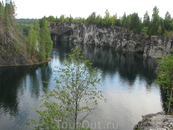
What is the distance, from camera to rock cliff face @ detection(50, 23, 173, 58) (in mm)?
90000

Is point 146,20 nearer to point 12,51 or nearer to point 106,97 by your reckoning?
point 12,51

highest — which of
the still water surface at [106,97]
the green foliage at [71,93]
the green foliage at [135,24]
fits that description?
the green foliage at [135,24]

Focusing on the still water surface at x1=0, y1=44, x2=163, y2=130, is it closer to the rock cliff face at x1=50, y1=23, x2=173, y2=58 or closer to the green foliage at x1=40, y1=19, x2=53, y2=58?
the green foliage at x1=40, y1=19, x2=53, y2=58

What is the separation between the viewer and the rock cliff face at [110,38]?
90000 millimetres

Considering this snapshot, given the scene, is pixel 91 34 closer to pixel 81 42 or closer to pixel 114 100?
pixel 81 42

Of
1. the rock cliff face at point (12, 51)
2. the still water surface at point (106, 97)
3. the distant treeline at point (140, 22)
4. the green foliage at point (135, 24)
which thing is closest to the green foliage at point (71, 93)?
the still water surface at point (106, 97)

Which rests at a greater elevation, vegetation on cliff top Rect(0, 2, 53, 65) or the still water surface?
vegetation on cliff top Rect(0, 2, 53, 65)

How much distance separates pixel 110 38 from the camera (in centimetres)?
13062

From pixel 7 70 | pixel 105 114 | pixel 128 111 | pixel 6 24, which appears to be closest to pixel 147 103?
→ pixel 128 111

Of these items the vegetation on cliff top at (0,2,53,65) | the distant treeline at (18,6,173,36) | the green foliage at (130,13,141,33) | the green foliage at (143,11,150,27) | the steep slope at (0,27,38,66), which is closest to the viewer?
the steep slope at (0,27,38,66)

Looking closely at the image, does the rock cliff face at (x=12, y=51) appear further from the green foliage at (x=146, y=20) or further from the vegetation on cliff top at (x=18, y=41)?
the green foliage at (x=146, y=20)

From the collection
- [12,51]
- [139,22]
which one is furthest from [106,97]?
[139,22]

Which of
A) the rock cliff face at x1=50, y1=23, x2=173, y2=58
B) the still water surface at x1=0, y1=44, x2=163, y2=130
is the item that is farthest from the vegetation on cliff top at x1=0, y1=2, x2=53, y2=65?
the rock cliff face at x1=50, y1=23, x2=173, y2=58

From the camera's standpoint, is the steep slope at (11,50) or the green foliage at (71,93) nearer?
the green foliage at (71,93)
